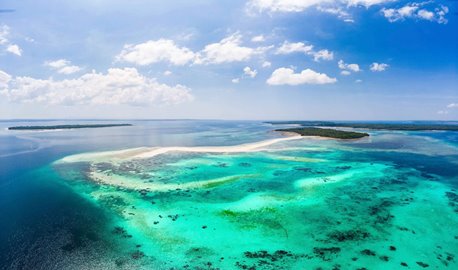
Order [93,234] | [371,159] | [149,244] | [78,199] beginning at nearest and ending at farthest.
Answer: [149,244], [93,234], [78,199], [371,159]

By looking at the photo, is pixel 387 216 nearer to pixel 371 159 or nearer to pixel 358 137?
pixel 371 159

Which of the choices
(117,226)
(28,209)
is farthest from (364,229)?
(28,209)

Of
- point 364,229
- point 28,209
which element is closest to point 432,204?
point 364,229

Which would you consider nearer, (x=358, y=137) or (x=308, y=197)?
(x=308, y=197)

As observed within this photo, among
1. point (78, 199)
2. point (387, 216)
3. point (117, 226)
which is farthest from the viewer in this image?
point (78, 199)

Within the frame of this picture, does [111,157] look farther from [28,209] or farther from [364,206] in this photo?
[364,206]

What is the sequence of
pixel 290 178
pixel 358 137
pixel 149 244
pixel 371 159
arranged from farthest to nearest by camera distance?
pixel 358 137
pixel 371 159
pixel 290 178
pixel 149 244
